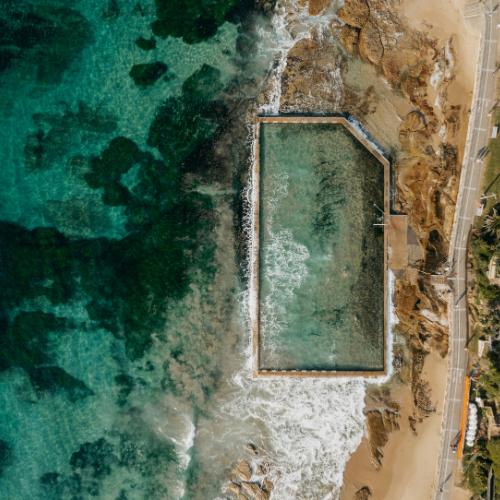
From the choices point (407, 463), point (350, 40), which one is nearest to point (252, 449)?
point (407, 463)

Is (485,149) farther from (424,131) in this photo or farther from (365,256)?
(365,256)

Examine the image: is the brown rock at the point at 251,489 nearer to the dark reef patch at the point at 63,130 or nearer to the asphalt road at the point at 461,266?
the asphalt road at the point at 461,266

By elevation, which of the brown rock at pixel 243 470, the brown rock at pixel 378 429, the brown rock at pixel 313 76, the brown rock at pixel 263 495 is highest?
the brown rock at pixel 313 76

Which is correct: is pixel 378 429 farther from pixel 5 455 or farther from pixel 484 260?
pixel 5 455

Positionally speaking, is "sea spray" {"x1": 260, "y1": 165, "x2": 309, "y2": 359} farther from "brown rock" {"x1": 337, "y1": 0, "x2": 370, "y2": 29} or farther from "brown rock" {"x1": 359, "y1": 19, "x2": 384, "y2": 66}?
"brown rock" {"x1": 337, "y1": 0, "x2": 370, "y2": 29}

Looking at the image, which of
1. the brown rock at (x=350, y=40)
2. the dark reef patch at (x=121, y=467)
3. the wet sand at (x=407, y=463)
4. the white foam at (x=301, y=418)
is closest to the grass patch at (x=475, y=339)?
the wet sand at (x=407, y=463)

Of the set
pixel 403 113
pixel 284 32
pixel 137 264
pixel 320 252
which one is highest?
pixel 284 32

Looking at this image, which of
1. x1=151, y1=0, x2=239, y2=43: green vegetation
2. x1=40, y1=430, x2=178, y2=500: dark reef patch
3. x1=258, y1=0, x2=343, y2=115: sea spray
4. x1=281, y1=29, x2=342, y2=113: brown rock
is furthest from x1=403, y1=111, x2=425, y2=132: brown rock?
x1=40, y1=430, x2=178, y2=500: dark reef patch
